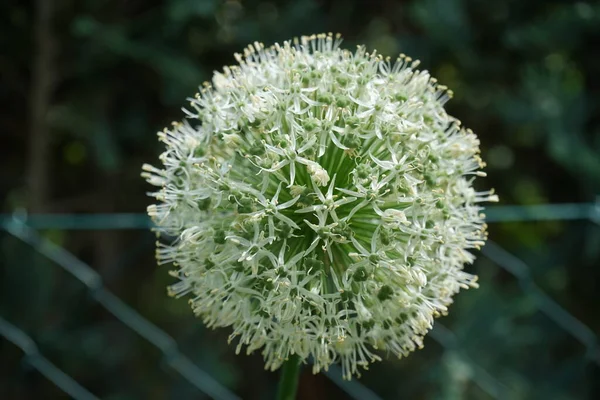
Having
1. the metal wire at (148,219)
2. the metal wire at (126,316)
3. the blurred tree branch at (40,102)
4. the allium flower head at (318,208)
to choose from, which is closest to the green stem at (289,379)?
the allium flower head at (318,208)

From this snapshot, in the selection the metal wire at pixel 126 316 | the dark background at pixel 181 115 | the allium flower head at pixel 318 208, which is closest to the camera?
the allium flower head at pixel 318 208

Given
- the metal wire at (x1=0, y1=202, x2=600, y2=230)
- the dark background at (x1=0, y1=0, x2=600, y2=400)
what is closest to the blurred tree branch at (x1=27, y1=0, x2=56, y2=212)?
the dark background at (x1=0, y1=0, x2=600, y2=400)

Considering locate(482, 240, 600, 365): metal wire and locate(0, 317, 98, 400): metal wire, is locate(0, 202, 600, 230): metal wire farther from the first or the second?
locate(0, 317, 98, 400): metal wire

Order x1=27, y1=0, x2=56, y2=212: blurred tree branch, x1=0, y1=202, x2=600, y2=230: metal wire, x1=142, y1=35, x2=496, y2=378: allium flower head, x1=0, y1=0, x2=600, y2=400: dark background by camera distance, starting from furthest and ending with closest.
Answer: x1=27, y1=0, x2=56, y2=212: blurred tree branch, x1=0, y1=0, x2=600, y2=400: dark background, x1=0, y1=202, x2=600, y2=230: metal wire, x1=142, y1=35, x2=496, y2=378: allium flower head

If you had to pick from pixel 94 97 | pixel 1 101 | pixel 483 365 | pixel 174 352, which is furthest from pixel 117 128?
pixel 483 365

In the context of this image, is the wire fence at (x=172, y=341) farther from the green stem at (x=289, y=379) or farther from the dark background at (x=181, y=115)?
the green stem at (x=289, y=379)

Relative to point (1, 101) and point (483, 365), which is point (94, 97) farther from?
point (483, 365)

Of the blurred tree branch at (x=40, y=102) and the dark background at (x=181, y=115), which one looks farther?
the blurred tree branch at (x=40, y=102)
